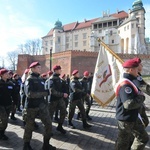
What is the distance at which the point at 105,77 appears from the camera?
717 cm

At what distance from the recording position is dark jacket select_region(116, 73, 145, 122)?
3.45m

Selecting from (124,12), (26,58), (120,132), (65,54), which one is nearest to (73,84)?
(120,132)

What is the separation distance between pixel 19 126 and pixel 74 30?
246 ft

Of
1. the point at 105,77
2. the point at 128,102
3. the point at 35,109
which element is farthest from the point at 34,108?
the point at 105,77

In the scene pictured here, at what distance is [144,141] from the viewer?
3.68 m

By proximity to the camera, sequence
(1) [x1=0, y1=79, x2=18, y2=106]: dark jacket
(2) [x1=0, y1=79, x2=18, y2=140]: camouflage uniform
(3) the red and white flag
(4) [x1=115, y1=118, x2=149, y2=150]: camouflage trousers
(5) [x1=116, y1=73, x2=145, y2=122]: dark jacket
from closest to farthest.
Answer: (5) [x1=116, y1=73, x2=145, y2=122]: dark jacket, (4) [x1=115, y1=118, x2=149, y2=150]: camouflage trousers, (2) [x1=0, y1=79, x2=18, y2=140]: camouflage uniform, (1) [x1=0, y1=79, x2=18, y2=106]: dark jacket, (3) the red and white flag

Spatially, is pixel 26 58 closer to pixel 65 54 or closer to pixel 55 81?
pixel 65 54

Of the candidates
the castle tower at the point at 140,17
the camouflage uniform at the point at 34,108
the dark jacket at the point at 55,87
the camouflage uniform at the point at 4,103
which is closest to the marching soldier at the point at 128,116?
the camouflage uniform at the point at 34,108

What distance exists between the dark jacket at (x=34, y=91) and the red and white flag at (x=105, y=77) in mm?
2691

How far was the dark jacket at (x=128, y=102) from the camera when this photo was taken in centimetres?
345

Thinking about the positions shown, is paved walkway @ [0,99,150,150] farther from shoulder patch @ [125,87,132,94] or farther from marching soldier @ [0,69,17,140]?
shoulder patch @ [125,87,132,94]

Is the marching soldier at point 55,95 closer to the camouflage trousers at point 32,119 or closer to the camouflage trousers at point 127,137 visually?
the camouflage trousers at point 32,119

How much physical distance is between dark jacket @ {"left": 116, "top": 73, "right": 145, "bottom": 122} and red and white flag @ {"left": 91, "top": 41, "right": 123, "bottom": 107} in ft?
10.5

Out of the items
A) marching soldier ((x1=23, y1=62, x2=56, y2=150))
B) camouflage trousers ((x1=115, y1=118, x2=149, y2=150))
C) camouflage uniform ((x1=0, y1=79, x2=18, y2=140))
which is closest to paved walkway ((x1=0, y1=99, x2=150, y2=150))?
camouflage uniform ((x1=0, y1=79, x2=18, y2=140))
